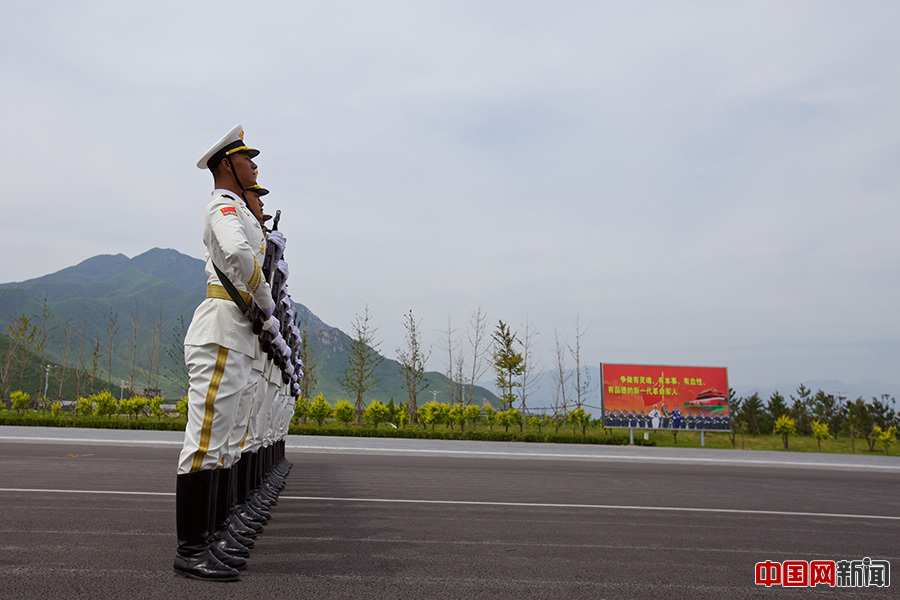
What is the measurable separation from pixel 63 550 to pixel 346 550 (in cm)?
152

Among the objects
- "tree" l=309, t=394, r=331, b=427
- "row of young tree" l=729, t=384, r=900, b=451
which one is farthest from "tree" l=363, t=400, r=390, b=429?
"row of young tree" l=729, t=384, r=900, b=451

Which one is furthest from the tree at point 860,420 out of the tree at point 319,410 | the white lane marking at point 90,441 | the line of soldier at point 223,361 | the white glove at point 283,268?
the line of soldier at point 223,361

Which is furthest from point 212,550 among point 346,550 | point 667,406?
point 667,406

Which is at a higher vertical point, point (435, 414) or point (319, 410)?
point (319, 410)

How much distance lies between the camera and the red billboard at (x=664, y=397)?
22953 millimetres

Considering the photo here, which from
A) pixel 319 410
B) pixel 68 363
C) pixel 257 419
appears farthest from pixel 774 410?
pixel 68 363

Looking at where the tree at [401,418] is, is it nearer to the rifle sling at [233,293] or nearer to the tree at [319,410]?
the tree at [319,410]

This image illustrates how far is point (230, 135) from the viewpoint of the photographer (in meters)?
3.60

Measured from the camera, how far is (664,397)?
23.2 meters

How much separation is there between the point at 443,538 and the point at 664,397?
21189mm

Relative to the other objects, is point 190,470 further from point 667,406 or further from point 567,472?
point 667,406

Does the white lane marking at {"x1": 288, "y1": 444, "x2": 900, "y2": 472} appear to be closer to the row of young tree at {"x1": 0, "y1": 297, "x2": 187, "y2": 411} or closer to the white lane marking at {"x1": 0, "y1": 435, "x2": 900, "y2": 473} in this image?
the white lane marking at {"x1": 0, "y1": 435, "x2": 900, "y2": 473}

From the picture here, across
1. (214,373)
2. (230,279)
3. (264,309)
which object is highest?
(230,279)

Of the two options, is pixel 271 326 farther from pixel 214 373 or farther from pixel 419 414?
pixel 419 414
